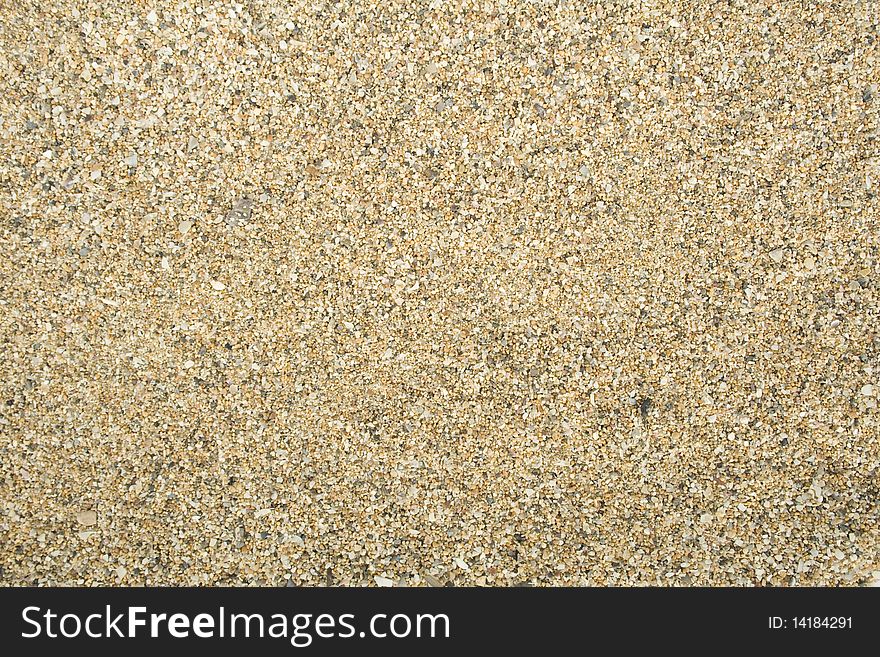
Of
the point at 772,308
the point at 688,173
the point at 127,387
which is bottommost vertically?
the point at 127,387

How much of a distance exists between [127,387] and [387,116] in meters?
0.77

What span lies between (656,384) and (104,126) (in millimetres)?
1250

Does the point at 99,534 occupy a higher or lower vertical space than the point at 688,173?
lower

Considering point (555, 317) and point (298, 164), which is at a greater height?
point (298, 164)

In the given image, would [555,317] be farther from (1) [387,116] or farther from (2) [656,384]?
(1) [387,116]

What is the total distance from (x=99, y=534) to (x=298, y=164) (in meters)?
0.84

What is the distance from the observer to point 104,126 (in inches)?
56.4

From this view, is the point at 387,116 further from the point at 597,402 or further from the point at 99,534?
the point at 99,534

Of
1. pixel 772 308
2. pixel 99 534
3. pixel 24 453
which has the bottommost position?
pixel 99 534

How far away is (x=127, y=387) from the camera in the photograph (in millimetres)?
1414

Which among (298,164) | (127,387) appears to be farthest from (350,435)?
(298,164)
